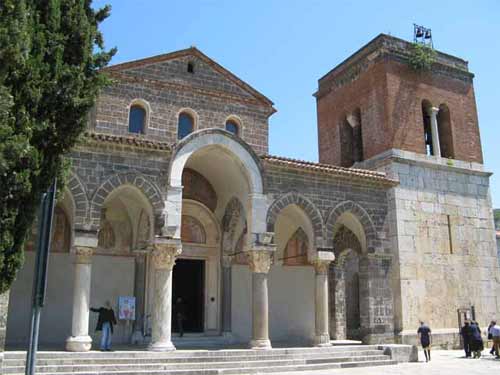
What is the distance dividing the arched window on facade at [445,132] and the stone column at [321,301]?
7.32m

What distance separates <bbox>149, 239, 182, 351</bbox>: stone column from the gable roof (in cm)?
574

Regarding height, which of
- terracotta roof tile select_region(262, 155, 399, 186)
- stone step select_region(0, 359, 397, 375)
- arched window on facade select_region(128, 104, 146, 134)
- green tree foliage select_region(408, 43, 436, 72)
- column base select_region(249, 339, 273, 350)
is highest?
green tree foliage select_region(408, 43, 436, 72)

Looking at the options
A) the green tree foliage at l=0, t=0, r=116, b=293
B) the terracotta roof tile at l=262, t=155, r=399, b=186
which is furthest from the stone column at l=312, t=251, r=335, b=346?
the green tree foliage at l=0, t=0, r=116, b=293

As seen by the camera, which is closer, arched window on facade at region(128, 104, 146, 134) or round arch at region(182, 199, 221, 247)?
arched window on facade at region(128, 104, 146, 134)

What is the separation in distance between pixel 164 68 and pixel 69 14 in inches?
307

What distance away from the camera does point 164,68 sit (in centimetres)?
1539

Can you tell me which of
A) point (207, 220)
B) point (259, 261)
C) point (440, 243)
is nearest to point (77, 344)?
point (259, 261)

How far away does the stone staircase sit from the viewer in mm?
9906

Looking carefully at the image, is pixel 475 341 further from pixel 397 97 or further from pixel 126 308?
pixel 126 308

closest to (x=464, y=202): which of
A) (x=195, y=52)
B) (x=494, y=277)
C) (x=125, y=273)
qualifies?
(x=494, y=277)

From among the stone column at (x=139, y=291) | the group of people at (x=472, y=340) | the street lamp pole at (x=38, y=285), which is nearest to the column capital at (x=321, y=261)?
the group of people at (x=472, y=340)

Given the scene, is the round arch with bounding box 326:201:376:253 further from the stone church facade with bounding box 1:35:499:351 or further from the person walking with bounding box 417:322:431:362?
the person walking with bounding box 417:322:431:362

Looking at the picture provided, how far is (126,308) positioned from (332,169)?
22.1 feet

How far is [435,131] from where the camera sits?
1820cm
